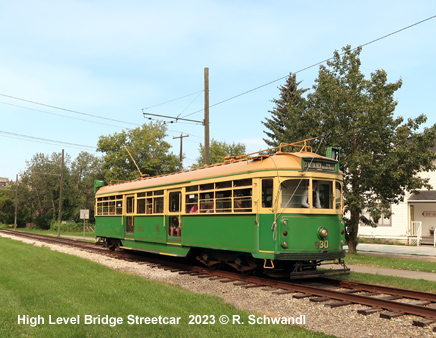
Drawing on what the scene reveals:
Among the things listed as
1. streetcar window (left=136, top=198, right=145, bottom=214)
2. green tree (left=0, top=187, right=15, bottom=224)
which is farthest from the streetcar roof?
green tree (left=0, top=187, right=15, bottom=224)

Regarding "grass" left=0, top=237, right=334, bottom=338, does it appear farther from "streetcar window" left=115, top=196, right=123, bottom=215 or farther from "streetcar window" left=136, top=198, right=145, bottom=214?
"streetcar window" left=115, top=196, right=123, bottom=215

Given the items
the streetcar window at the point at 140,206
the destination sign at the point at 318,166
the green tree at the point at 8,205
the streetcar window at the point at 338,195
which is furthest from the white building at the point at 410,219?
the green tree at the point at 8,205

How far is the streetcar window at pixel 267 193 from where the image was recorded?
33.6ft

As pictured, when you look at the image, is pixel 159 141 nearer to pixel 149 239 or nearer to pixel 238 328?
pixel 149 239

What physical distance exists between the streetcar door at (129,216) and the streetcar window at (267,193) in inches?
294

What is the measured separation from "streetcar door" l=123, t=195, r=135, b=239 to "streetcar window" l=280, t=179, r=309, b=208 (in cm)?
781

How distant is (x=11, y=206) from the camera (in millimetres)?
72125

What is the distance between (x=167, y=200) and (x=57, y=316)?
743 cm

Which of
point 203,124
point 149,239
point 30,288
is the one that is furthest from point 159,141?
point 30,288

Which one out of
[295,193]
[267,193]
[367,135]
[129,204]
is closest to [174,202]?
[129,204]

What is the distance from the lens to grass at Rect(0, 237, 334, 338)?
6.07 meters

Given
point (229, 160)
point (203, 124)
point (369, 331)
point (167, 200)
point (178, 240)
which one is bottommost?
point (369, 331)

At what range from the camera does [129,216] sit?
1680cm

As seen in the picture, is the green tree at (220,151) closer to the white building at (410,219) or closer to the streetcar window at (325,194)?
the white building at (410,219)
